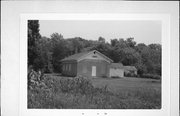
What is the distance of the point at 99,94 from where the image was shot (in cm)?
559

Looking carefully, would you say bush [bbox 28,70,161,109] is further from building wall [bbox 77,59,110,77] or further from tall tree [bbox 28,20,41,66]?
tall tree [bbox 28,20,41,66]

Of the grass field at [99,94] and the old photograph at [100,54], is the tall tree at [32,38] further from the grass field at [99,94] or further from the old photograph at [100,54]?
the grass field at [99,94]

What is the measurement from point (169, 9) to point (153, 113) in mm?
1525

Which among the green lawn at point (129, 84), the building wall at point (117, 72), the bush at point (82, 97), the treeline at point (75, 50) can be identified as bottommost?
the bush at point (82, 97)

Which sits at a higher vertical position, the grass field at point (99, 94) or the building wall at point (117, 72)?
the building wall at point (117, 72)

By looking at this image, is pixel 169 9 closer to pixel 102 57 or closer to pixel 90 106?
pixel 102 57

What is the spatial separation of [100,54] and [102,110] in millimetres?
811

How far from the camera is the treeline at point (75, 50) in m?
5.59

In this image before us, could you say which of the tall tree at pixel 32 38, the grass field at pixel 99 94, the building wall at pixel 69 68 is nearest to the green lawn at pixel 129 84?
the grass field at pixel 99 94

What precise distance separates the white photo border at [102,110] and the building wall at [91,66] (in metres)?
0.54

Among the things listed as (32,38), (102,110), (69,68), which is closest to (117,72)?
(102,110)

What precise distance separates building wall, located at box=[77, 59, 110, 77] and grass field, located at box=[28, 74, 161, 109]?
0.29ft

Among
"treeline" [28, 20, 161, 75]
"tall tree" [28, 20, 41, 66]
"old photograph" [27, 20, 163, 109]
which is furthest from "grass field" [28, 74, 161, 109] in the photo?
"tall tree" [28, 20, 41, 66]

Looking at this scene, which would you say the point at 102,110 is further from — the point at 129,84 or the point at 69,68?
the point at 69,68
